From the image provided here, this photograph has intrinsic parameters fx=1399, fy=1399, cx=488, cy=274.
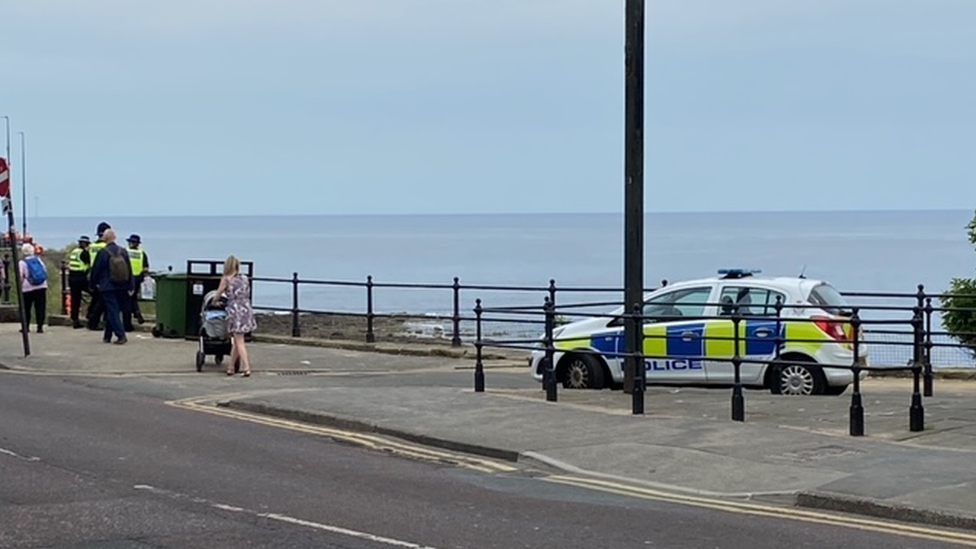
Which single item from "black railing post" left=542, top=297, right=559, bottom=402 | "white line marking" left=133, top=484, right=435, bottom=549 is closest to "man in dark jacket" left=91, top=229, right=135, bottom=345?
"black railing post" left=542, top=297, right=559, bottom=402

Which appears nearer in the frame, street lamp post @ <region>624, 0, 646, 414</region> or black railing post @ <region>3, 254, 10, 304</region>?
street lamp post @ <region>624, 0, 646, 414</region>

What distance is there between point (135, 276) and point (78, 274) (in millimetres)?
1131

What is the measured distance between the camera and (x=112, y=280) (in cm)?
2203

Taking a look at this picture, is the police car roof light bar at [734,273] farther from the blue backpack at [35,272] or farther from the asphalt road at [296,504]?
the blue backpack at [35,272]

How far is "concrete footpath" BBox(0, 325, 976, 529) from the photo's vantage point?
1041 cm

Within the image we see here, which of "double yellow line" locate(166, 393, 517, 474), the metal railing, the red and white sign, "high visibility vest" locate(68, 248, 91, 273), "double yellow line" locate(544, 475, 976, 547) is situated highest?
the red and white sign

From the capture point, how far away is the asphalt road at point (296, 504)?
866 centimetres

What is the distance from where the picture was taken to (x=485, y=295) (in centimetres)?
7175

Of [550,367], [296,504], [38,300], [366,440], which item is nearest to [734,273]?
[550,367]

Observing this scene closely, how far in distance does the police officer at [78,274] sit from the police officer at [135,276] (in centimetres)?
77

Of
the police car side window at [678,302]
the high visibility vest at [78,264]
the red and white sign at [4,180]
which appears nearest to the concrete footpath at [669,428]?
the police car side window at [678,302]

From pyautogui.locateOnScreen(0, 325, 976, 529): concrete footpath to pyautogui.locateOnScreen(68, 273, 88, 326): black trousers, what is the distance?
4.95 m

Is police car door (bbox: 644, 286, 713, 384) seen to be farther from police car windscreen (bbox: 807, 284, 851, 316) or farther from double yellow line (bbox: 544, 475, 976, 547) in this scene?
double yellow line (bbox: 544, 475, 976, 547)

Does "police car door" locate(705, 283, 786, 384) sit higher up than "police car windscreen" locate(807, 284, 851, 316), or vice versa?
"police car windscreen" locate(807, 284, 851, 316)
